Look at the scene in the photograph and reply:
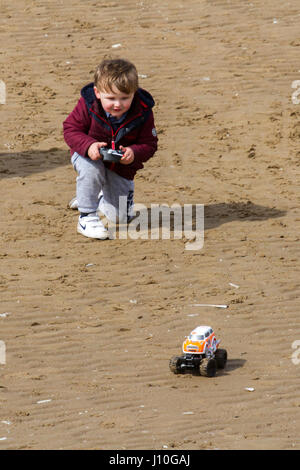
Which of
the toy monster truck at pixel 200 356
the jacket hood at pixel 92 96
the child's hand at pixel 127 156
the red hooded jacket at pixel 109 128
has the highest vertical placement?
the jacket hood at pixel 92 96

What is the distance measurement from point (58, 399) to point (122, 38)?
27.7 feet

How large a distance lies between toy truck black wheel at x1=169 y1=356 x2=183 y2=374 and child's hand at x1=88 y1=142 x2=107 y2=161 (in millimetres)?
2369

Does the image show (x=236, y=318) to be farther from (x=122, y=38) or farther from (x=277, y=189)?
(x=122, y=38)

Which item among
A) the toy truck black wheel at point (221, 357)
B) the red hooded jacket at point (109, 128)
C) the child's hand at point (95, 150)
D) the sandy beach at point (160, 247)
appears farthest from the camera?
the red hooded jacket at point (109, 128)

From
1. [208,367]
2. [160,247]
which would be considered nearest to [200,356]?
[208,367]

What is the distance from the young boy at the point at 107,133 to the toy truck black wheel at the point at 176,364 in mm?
2340

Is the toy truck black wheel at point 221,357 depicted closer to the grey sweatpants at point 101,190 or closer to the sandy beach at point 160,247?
the sandy beach at point 160,247

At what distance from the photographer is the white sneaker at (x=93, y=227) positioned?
8555mm

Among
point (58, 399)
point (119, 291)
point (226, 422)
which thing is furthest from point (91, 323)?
point (226, 422)

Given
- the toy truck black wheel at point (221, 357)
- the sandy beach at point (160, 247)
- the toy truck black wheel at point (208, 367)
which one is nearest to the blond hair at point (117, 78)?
the sandy beach at point (160, 247)

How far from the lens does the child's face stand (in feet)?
26.3

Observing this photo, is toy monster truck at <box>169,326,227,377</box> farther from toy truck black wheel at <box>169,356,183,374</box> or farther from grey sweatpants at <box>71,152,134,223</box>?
grey sweatpants at <box>71,152,134,223</box>

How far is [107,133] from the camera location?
8312 millimetres

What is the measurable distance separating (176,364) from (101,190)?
2.96m
